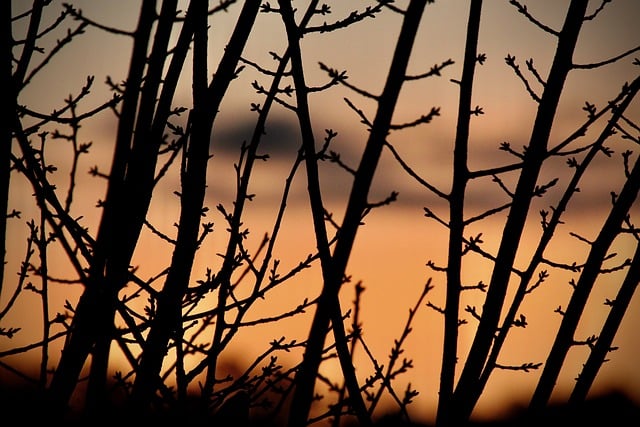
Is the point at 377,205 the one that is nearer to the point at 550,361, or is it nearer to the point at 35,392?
the point at 550,361

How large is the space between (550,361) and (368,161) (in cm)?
170

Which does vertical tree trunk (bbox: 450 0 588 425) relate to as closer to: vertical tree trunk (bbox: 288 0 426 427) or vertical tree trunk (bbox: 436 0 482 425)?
vertical tree trunk (bbox: 436 0 482 425)

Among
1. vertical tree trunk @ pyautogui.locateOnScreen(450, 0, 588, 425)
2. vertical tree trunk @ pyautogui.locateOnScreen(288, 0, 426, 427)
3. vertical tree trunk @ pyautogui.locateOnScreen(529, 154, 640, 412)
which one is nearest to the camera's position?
vertical tree trunk @ pyautogui.locateOnScreen(288, 0, 426, 427)

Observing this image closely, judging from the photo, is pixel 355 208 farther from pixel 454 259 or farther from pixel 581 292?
pixel 581 292

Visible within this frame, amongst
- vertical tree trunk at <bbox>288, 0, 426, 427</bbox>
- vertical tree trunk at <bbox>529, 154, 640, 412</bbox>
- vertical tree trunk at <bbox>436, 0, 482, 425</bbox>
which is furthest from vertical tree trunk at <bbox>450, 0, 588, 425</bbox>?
vertical tree trunk at <bbox>288, 0, 426, 427</bbox>

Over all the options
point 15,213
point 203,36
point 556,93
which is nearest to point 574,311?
point 556,93

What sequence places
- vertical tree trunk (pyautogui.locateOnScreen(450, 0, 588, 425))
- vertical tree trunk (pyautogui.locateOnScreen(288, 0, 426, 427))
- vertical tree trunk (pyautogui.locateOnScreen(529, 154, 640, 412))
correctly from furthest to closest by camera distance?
vertical tree trunk (pyautogui.locateOnScreen(529, 154, 640, 412)) → vertical tree trunk (pyautogui.locateOnScreen(450, 0, 588, 425)) → vertical tree trunk (pyautogui.locateOnScreen(288, 0, 426, 427))

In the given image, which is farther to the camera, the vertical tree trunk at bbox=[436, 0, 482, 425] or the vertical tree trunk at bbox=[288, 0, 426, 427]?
the vertical tree trunk at bbox=[436, 0, 482, 425]

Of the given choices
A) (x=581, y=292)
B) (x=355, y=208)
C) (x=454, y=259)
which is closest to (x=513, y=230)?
(x=454, y=259)

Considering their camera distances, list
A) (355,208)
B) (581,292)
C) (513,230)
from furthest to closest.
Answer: (581,292) → (513,230) → (355,208)

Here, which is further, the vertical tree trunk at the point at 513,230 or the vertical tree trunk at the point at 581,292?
the vertical tree trunk at the point at 581,292

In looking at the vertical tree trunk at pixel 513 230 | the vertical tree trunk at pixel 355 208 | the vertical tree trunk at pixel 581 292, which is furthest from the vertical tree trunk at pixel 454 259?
the vertical tree trunk at pixel 355 208

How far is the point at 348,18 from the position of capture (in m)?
3.96

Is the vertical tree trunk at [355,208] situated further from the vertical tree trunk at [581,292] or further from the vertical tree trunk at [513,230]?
the vertical tree trunk at [581,292]
